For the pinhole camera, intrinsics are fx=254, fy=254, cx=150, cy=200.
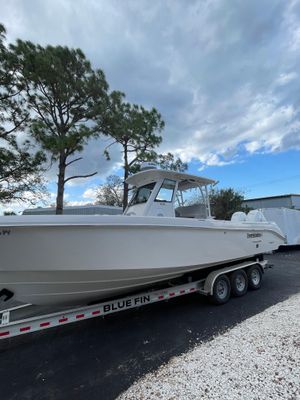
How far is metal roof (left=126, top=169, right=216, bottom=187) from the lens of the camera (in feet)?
15.6

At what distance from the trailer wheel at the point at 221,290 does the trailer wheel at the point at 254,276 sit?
92cm

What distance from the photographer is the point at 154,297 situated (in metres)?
4.23

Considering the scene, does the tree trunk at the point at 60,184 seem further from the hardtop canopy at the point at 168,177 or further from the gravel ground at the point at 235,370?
the gravel ground at the point at 235,370

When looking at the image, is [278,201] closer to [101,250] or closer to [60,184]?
[60,184]

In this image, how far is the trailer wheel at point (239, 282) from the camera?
5.22 meters

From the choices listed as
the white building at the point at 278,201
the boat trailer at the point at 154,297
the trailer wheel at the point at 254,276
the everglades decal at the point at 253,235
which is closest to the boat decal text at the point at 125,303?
the boat trailer at the point at 154,297

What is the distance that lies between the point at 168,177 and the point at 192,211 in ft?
3.64

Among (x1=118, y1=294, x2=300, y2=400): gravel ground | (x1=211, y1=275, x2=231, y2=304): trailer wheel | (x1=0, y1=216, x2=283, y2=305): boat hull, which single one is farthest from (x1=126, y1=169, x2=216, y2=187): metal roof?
(x1=118, y1=294, x2=300, y2=400): gravel ground

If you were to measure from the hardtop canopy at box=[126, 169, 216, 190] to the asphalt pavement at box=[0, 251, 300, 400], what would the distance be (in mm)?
2389

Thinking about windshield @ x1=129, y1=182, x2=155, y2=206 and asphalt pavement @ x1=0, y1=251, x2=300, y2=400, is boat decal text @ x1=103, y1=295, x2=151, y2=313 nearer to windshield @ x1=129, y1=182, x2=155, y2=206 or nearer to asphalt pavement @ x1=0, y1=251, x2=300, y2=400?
asphalt pavement @ x1=0, y1=251, x2=300, y2=400

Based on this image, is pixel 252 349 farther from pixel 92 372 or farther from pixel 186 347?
pixel 92 372

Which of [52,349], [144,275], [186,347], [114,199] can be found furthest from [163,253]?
[114,199]

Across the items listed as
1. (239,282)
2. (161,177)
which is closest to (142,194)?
(161,177)

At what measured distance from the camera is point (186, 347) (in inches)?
128
